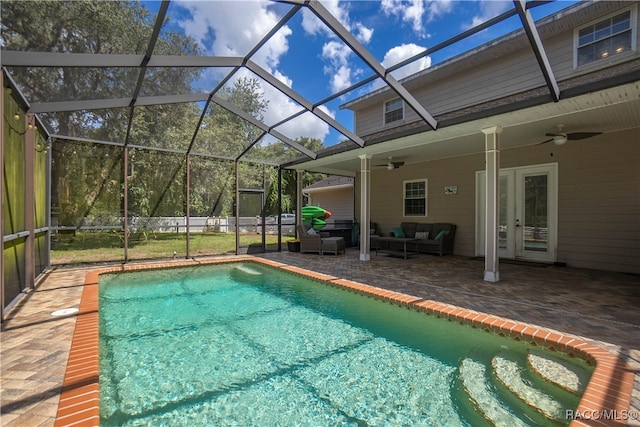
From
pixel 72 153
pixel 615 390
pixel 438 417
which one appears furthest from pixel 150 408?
pixel 72 153

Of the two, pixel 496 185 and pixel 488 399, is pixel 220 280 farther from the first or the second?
pixel 496 185

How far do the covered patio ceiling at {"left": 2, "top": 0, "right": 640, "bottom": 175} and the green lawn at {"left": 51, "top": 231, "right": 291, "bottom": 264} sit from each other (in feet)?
8.60

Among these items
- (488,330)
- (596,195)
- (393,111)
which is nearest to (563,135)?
(596,195)

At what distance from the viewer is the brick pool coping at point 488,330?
5.92 ft

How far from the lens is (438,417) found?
2111 millimetres

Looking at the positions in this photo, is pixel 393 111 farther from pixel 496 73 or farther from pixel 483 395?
pixel 483 395

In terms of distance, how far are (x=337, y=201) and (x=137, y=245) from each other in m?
9.57

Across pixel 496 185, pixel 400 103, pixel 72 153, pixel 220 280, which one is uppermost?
pixel 400 103

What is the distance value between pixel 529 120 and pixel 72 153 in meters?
9.92

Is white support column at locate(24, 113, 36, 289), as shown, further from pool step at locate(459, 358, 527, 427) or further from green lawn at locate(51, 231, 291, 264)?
pool step at locate(459, 358, 527, 427)

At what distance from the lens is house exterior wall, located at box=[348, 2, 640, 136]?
686 cm

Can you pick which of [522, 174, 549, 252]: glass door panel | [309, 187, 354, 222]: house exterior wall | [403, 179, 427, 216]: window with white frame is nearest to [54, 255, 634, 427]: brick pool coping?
[522, 174, 549, 252]: glass door panel

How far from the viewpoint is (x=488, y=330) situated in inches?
131

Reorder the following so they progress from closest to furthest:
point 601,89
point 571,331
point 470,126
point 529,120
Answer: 1. point 571,331
2. point 601,89
3. point 529,120
4. point 470,126
